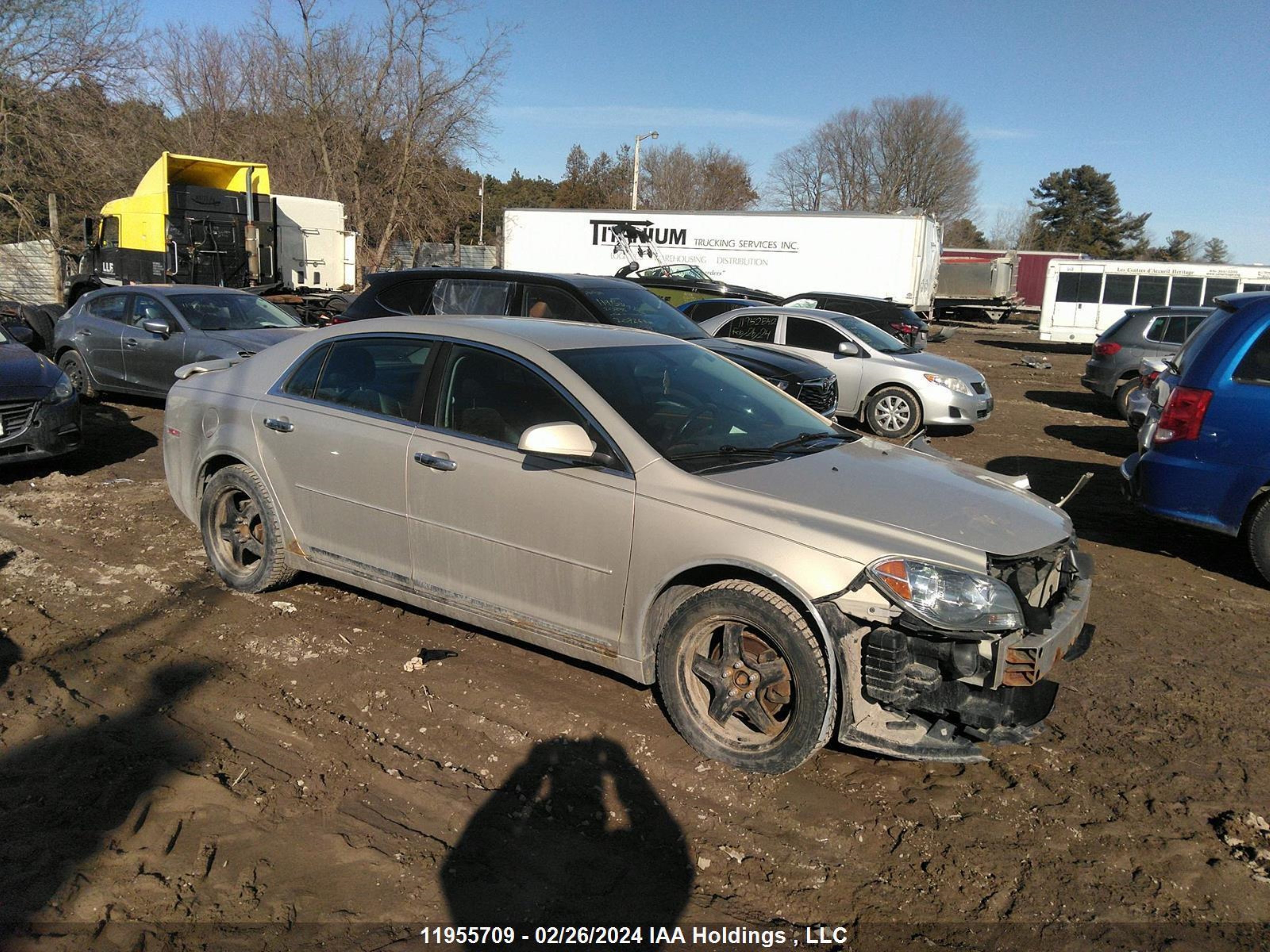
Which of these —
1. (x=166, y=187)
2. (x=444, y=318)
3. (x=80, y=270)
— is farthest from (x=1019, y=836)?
(x=80, y=270)

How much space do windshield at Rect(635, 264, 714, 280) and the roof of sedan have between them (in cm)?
2004

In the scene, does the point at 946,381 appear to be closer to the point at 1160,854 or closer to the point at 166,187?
the point at 1160,854

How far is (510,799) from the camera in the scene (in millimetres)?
3488

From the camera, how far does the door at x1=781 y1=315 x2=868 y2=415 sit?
1188 cm

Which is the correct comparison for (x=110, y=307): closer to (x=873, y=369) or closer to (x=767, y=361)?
(x=767, y=361)

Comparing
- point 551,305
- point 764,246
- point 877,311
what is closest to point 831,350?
point 877,311

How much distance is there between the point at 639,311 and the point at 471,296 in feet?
5.51

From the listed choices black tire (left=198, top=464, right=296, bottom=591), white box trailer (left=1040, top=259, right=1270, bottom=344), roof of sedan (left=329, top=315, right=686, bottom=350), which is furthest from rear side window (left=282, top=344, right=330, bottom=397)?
white box trailer (left=1040, top=259, right=1270, bottom=344)

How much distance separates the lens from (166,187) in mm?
17781

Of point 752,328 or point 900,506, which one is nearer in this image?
point 900,506

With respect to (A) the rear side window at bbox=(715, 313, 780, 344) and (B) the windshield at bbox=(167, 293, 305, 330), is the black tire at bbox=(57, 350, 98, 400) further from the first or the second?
(A) the rear side window at bbox=(715, 313, 780, 344)

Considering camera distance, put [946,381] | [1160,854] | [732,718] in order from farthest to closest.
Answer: [946,381] < [732,718] < [1160,854]

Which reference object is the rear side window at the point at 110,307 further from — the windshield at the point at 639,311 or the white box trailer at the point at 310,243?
the white box trailer at the point at 310,243

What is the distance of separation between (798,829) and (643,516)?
1.31 m
